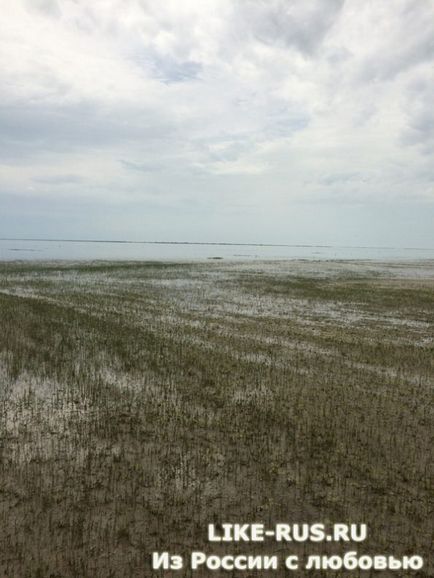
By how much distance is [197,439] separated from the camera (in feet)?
26.8

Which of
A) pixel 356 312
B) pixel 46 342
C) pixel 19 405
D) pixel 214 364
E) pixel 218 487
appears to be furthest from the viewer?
pixel 356 312

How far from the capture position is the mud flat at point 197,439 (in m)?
5.50

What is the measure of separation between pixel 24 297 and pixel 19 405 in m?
19.7

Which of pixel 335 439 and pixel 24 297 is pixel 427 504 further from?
pixel 24 297

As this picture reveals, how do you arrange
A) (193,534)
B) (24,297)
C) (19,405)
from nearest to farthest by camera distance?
1. (193,534)
2. (19,405)
3. (24,297)

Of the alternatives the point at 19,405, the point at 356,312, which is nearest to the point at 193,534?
the point at 19,405

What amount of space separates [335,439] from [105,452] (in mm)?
4791

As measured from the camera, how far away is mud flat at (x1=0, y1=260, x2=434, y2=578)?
550 centimetres

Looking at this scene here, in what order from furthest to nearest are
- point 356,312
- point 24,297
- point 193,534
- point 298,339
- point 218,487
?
point 24,297, point 356,312, point 298,339, point 218,487, point 193,534

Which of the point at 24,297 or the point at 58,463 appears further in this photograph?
the point at 24,297

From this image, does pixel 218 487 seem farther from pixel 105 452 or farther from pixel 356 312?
pixel 356 312

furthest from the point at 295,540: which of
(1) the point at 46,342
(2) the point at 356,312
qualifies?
(2) the point at 356,312

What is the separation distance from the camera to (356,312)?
24391mm

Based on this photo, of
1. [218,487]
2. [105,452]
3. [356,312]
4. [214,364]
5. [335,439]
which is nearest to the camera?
[218,487]
